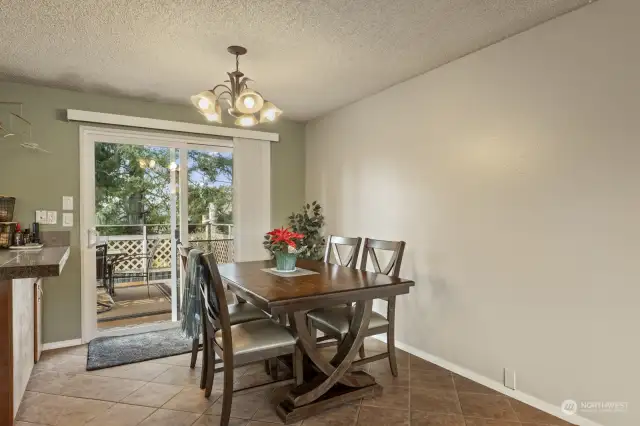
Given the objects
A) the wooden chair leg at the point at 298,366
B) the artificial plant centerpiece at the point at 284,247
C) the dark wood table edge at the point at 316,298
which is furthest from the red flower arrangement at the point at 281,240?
the wooden chair leg at the point at 298,366

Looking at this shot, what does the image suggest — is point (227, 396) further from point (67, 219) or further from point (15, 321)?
point (67, 219)

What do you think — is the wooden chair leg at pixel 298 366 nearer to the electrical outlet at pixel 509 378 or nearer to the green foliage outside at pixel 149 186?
the electrical outlet at pixel 509 378

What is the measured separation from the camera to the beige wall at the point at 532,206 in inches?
77.5

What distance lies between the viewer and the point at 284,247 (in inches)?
105

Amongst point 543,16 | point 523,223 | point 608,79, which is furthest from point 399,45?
point 523,223

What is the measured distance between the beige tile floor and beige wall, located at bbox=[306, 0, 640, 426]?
0.95 feet

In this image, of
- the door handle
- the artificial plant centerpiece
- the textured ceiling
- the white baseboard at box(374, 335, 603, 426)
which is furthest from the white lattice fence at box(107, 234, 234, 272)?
the white baseboard at box(374, 335, 603, 426)

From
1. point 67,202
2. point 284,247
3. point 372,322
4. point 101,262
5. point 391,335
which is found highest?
point 67,202

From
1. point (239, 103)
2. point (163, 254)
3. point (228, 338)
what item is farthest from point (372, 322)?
point (163, 254)

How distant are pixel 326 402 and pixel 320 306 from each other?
2.10 feet

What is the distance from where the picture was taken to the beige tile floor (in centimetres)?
215

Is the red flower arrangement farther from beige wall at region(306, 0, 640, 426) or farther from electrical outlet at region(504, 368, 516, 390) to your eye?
electrical outlet at region(504, 368, 516, 390)

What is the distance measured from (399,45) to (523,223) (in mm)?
1458

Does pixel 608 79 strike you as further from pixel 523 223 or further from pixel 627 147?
pixel 523 223
